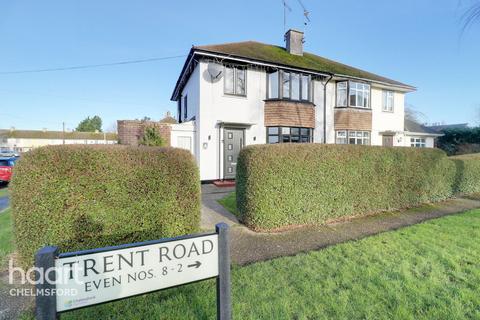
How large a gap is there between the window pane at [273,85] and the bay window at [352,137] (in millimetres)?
5227

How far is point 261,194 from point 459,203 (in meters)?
8.10

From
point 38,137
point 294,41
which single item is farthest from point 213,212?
point 38,137

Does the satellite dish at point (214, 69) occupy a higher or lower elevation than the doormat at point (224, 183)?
higher

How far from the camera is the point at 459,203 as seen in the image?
872 cm

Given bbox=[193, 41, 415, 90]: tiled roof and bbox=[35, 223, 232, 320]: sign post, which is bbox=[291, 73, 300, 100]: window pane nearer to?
bbox=[193, 41, 415, 90]: tiled roof

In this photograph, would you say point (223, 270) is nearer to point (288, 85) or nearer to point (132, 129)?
point (132, 129)

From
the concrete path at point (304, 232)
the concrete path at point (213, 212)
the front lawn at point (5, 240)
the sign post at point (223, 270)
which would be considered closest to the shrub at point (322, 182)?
the concrete path at point (304, 232)

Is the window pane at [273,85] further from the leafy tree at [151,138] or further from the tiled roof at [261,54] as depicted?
the leafy tree at [151,138]

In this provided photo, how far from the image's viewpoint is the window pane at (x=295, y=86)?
518 inches

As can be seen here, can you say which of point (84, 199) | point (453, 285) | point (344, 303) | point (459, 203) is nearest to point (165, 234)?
point (84, 199)

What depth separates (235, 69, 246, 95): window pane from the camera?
1216cm

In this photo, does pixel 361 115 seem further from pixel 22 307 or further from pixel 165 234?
pixel 22 307

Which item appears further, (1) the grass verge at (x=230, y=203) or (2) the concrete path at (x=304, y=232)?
(1) the grass verge at (x=230, y=203)

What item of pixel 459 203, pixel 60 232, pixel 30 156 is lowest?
pixel 459 203
